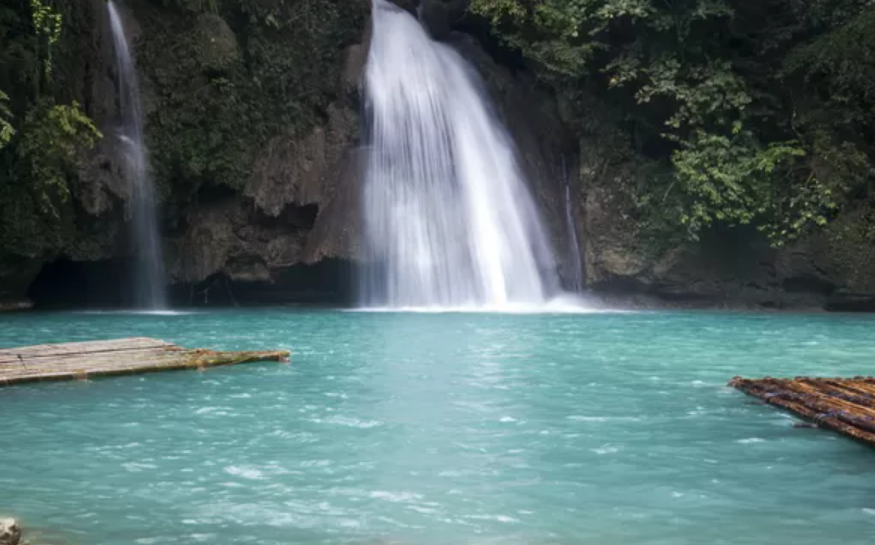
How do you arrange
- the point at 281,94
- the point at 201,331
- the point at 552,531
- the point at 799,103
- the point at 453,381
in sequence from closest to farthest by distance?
the point at 552,531, the point at 453,381, the point at 201,331, the point at 799,103, the point at 281,94

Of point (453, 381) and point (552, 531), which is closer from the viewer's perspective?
point (552, 531)

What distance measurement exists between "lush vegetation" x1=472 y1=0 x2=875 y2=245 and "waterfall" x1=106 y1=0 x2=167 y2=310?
777 centimetres

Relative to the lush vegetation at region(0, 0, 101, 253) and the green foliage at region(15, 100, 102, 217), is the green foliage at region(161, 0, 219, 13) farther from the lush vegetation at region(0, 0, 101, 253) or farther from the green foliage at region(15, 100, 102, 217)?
the green foliage at region(15, 100, 102, 217)

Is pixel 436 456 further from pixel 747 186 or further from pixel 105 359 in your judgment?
pixel 747 186

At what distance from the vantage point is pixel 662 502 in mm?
5445

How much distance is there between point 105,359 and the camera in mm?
10586

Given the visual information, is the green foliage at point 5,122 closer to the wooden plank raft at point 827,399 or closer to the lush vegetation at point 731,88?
the lush vegetation at point 731,88

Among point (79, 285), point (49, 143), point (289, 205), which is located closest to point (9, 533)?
point (49, 143)

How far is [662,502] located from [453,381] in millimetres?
4606

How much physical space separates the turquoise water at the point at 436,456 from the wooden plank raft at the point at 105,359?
0.30 m

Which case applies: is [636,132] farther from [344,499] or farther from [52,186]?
[344,499]

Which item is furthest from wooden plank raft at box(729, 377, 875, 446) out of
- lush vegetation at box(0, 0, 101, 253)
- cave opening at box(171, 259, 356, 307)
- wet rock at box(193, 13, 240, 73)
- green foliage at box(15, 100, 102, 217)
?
wet rock at box(193, 13, 240, 73)

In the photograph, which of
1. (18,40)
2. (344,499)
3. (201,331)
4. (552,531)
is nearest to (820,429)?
(552,531)

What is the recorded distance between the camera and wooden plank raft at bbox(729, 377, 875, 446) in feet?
23.4
